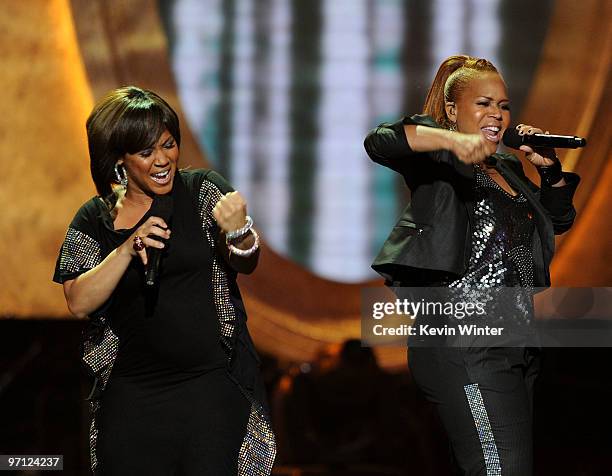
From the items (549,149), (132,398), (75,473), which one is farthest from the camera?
(75,473)

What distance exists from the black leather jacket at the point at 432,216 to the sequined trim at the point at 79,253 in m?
0.64

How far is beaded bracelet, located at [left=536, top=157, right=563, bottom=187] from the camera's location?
8.10 feet

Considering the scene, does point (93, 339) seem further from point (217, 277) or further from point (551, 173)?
point (551, 173)

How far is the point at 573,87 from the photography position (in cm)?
378

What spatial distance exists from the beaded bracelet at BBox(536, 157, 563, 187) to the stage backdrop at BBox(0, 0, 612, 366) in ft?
4.27

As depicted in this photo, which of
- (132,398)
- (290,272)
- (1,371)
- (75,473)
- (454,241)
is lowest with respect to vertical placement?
(75,473)

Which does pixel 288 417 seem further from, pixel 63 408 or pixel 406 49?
pixel 406 49

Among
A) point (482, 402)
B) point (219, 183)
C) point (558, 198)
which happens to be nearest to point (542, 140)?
point (558, 198)

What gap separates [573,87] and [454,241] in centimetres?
177

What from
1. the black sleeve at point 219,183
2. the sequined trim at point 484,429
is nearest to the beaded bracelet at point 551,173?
the sequined trim at point 484,429

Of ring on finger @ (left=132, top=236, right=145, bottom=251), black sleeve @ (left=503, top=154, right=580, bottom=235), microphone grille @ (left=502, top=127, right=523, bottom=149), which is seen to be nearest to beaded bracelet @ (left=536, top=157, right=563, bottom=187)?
black sleeve @ (left=503, top=154, right=580, bottom=235)

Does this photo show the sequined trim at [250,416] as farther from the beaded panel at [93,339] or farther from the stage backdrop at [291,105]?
the stage backdrop at [291,105]

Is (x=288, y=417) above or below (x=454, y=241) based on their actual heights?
below

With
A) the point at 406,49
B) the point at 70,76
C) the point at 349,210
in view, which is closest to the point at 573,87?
the point at 406,49
